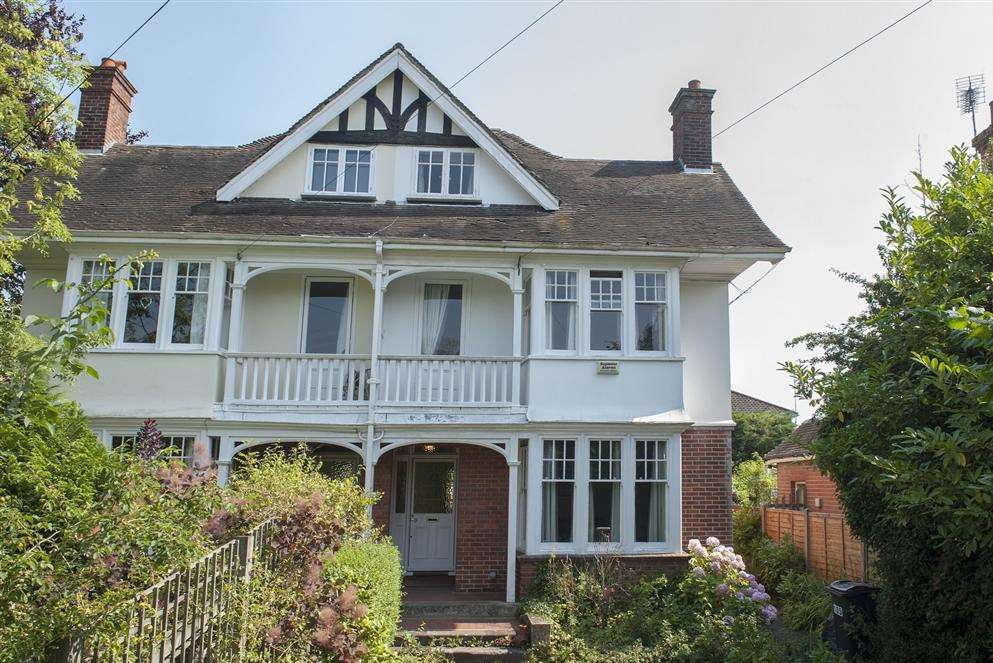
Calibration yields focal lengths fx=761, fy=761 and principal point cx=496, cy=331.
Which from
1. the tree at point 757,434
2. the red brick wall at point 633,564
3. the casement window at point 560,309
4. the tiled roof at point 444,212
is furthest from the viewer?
the tree at point 757,434

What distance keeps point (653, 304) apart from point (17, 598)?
11.8 meters

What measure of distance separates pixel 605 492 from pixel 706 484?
2.10 metres

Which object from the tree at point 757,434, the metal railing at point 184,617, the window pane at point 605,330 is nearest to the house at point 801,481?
the window pane at point 605,330

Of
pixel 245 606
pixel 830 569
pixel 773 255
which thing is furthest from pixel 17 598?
pixel 830 569

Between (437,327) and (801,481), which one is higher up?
(437,327)

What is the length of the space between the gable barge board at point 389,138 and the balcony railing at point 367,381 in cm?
445

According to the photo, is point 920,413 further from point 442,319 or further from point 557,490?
point 442,319

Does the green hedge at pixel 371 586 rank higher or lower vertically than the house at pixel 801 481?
lower

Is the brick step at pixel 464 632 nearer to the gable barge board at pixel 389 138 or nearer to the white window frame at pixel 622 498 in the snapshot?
the white window frame at pixel 622 498

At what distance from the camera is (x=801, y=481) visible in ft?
76.8

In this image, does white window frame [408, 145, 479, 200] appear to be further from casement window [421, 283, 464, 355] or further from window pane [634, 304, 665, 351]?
window pane [634, 304, 665, 351]

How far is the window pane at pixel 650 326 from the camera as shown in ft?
45.8

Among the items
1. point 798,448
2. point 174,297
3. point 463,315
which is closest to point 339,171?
point 463,315

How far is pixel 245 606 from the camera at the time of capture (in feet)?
18.8
